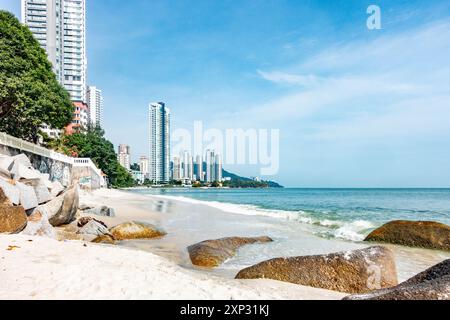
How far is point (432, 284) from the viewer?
3.69 metres

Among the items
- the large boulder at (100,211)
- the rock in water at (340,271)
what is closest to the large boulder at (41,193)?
the large boulder at (100,211)

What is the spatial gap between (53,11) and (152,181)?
103 metres

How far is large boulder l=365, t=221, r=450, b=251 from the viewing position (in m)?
11.9

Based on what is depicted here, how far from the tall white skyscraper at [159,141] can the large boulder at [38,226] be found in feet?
554

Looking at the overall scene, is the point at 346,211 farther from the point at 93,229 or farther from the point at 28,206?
the point at 28,206

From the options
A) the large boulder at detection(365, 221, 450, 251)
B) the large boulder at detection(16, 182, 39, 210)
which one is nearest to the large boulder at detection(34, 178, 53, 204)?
the large boulder at detection(16, 182, 39, 210)

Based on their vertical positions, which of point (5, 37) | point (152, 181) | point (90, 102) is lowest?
point (152, 181)

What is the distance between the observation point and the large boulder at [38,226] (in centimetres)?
883

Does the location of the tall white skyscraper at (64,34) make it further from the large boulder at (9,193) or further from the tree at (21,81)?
the large boulder at (9,193)

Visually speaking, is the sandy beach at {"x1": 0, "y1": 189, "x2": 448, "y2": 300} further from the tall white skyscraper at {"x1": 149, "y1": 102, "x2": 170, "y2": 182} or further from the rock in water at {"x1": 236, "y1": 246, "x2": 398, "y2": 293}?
the tall white skyscraper at {"x1": 149, "y1": 102, "x2": 170, "y2": 182}

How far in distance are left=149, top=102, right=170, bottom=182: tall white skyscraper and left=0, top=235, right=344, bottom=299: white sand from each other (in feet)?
566

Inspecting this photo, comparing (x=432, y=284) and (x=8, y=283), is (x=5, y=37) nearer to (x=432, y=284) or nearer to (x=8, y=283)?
(x=8, y=283)
